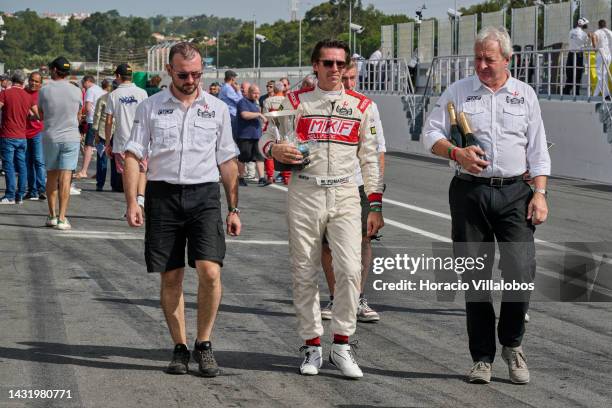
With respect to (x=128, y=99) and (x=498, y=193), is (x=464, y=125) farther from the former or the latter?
(x=128, y=99)

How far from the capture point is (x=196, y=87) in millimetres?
6930

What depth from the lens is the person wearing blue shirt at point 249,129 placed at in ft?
67.3

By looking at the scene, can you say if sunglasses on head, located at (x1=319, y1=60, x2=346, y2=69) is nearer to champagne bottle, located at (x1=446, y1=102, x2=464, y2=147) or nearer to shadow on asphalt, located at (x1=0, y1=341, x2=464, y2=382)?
champagne bottle, located at (x1=446, y1=102, x2=464, y2=147)

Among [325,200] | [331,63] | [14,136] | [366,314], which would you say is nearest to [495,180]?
[325,200]

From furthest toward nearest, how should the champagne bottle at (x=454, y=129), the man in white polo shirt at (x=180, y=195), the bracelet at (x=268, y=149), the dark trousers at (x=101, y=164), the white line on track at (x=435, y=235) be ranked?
the dark trousers at (x=101, y=164)
the white line on track at (x=435, y=235)
the bracelet at (x=268, y=149)
the man in white polo shirt at (x=180, y=195)
the champagne bottle at (x=454, y=129)

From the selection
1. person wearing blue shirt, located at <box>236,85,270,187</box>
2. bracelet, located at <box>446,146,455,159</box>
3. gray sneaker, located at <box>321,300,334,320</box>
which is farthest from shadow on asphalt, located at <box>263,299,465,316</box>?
person wearing blue shirt, located at <box>236,85,270,187</box>

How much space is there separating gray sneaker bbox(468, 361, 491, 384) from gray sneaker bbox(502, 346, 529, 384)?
13 centimetres

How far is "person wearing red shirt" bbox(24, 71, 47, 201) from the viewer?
1751cm

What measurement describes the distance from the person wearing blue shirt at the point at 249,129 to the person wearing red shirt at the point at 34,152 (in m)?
3.93

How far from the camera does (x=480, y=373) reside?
663cm

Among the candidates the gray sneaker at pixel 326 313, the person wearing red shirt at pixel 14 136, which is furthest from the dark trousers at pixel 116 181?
the gray sneaker at pixel 326 313

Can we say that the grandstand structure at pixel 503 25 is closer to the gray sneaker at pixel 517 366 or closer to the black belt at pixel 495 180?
the black belt at pixel 495 180

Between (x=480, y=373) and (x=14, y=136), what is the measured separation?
12.0 meters

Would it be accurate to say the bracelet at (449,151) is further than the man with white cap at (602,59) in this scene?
No
